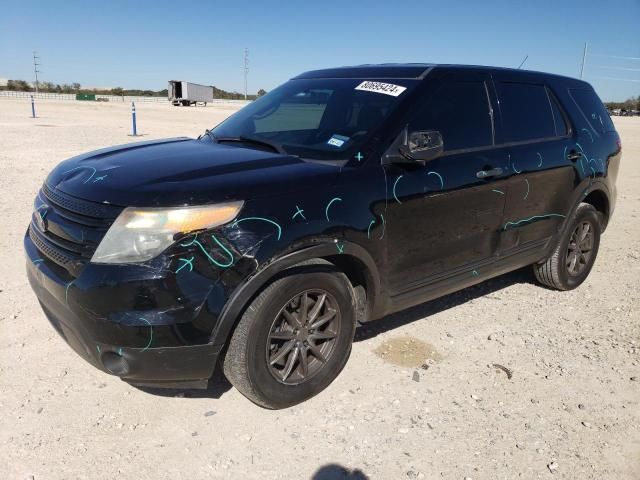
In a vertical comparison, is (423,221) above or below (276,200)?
below

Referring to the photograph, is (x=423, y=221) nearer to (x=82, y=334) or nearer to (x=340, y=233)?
(x=340, y=233)

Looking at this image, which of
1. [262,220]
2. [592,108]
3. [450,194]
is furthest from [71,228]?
[592,108]

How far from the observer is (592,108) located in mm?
4758

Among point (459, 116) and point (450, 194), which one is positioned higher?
point (459, 116)

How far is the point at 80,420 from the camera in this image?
8.98 feet

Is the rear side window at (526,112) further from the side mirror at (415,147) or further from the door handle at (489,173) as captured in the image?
the side mirror at (415,147)

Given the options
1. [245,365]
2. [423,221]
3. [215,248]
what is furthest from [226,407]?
[423,221]

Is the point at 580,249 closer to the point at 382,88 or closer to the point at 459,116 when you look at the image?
the point at 459,116

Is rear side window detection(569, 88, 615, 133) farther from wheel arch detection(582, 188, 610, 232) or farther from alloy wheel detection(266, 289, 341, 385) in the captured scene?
alloy wheel detection(266, 289, 341, 385)

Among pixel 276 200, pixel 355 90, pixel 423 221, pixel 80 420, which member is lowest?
pixel 80 420

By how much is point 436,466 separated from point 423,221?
140 cm

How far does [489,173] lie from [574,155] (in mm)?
1272

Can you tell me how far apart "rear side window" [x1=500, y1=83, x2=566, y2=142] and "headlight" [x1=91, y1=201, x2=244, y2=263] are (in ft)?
8.28

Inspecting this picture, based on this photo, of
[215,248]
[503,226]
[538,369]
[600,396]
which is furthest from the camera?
[503,226]
